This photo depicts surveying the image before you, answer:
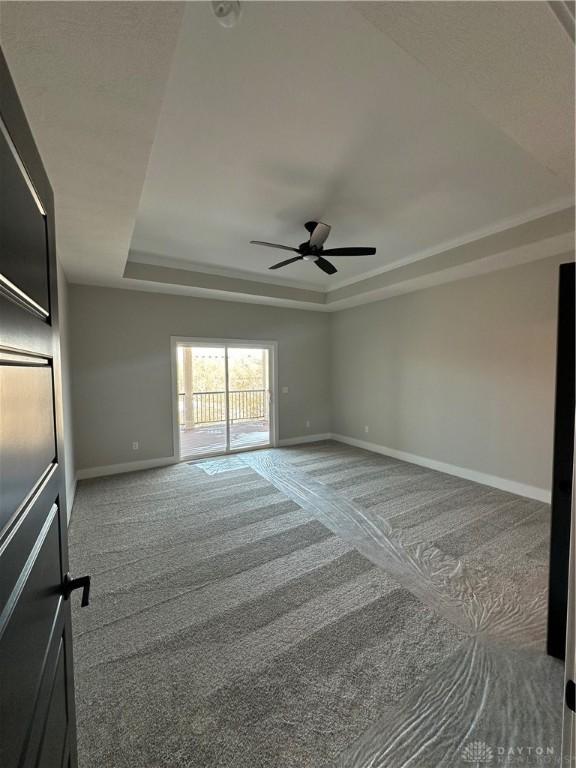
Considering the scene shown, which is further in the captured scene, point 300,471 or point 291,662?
point 300,471

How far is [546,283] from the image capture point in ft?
11.0

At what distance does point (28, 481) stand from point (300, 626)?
181 centimetres

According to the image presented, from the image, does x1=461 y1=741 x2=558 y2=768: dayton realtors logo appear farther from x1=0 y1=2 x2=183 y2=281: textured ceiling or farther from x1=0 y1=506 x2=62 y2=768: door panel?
x1=0 y1=2 x2=183 y2=281: textured ceiling

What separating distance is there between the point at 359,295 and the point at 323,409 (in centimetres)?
242

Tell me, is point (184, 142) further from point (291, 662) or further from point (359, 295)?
point (359, 295)

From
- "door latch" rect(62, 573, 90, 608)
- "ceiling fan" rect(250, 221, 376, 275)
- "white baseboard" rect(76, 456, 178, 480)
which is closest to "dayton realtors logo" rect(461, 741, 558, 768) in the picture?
"door latch" rect(62, 573, 90, 608)

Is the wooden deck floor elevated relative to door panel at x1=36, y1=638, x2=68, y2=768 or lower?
lower

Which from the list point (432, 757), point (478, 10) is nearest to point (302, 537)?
point (432, 757)

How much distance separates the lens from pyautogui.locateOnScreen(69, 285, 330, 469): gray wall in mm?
4223

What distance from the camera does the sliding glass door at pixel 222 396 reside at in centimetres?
540

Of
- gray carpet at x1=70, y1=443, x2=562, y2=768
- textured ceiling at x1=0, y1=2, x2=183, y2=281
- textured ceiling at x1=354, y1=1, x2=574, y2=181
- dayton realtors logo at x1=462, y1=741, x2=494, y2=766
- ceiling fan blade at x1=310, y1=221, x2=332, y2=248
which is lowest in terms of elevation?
dayton realtors logo at x1=462, y1=741, x2=494, y2=766

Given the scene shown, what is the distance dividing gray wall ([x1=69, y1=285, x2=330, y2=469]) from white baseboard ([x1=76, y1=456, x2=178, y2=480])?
60 millimetres

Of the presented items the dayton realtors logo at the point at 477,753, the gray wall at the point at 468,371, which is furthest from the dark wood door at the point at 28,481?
the gray wall at the point at 468,371

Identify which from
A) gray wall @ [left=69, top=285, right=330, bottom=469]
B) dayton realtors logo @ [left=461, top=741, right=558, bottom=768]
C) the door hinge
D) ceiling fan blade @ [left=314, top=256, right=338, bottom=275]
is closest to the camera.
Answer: the door hinge
